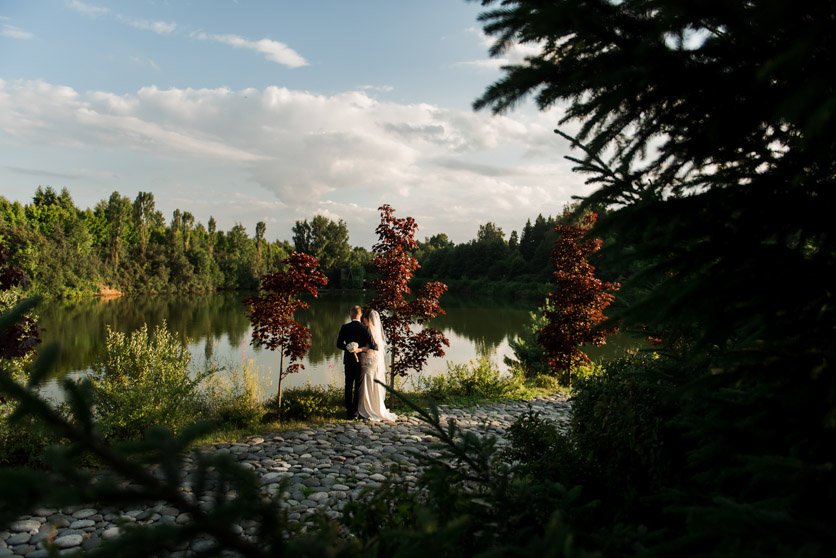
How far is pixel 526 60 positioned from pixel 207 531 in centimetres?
Result: 213

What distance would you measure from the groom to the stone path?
0.47 meters

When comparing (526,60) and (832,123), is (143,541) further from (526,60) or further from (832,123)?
(832,123)

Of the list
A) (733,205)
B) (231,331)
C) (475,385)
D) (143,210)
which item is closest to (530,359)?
(475,385)

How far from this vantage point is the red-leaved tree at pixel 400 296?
9086 millimetres

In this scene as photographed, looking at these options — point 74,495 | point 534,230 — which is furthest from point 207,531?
point 534,230

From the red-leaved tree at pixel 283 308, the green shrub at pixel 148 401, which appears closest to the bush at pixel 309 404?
the red-leaved tree at pixel 283 308

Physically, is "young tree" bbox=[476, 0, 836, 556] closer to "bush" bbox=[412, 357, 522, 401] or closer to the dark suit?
the dark suit

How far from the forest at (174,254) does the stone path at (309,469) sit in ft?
92.7

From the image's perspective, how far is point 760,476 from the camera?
1411 mm

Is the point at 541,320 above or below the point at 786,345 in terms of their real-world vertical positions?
below

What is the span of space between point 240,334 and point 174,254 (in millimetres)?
37248

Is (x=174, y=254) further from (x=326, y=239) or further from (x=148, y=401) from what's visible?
(x=148, y=401)

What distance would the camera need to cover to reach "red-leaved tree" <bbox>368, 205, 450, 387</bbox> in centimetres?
909

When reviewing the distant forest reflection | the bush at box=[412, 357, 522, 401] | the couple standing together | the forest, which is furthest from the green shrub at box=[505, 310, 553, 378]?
the forest
